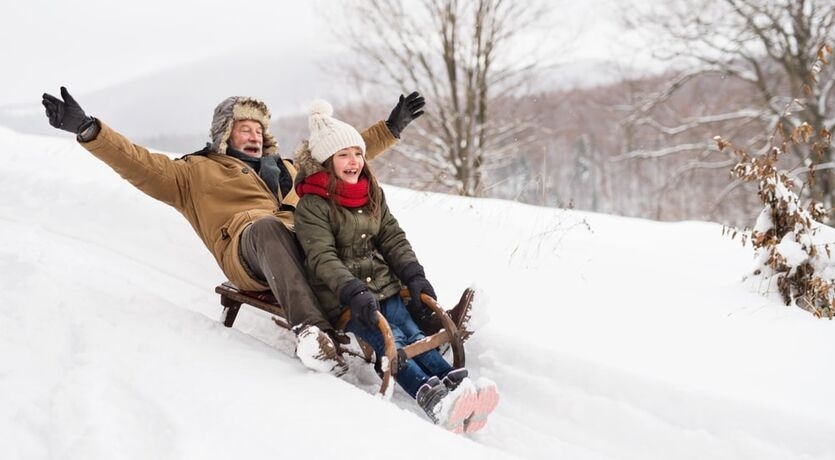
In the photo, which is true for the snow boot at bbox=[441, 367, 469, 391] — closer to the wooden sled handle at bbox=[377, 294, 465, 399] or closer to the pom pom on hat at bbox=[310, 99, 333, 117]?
the wooden sled handle at bbox=[377, 294, 465, 399]

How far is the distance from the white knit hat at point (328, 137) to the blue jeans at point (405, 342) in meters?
0.76

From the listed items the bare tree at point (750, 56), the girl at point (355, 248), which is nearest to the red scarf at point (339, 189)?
the girl at point (355, 248)

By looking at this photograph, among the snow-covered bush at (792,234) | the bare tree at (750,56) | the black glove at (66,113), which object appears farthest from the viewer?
the bare tree at (750,56)

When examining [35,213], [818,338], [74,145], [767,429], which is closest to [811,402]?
[767,429]

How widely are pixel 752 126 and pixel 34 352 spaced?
35.2ft

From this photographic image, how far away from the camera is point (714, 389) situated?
2.28 metres

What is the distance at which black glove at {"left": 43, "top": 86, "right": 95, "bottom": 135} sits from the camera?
101 inches

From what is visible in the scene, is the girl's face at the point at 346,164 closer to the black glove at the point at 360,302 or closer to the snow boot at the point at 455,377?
the black glove at the point at 360,302

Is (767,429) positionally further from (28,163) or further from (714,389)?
(28,163)

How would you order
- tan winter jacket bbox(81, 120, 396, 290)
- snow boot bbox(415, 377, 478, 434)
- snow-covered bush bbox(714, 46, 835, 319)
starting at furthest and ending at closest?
snow-covered bush bbox(714, 46, 835, 319), tan winter jacket bbox(81, 120, 396, 290), snow boot bbox(415, 377, 478, 434)

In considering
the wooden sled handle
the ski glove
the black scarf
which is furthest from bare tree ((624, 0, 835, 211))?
the ski glove

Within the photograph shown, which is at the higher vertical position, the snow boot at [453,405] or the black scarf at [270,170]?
the black scarf at [270,170]

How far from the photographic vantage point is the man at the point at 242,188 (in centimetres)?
253

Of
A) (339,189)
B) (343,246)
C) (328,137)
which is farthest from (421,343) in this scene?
(328,137)
